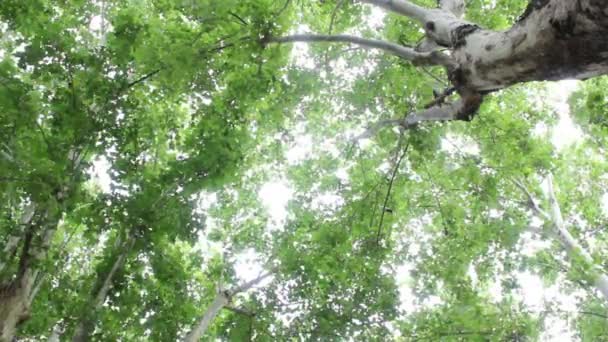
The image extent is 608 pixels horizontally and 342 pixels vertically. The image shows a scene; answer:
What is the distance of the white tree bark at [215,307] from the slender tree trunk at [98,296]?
283cm

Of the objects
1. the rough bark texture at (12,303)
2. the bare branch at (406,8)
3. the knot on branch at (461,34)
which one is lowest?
the rough bark texture at (12,303)

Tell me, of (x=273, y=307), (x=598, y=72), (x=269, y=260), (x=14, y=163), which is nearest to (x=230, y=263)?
(x=269, y=260)

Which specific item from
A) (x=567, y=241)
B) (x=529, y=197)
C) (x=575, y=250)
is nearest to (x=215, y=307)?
(x=575, y=250)

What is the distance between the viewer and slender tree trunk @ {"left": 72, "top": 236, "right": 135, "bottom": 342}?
170 inches

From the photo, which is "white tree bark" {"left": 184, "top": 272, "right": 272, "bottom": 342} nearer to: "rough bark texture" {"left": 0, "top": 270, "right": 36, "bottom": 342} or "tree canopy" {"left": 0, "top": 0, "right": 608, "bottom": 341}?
"tree canopy" {"left": 0, "top": 0, "right": 608, "bottom": 341}

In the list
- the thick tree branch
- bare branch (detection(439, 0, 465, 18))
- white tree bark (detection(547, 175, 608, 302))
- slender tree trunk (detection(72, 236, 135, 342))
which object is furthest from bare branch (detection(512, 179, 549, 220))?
slender tree trunk (detection(72, 236, 135, 342))

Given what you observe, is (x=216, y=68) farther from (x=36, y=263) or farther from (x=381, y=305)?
(x=381, y=305)

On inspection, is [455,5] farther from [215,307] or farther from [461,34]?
[215,307]

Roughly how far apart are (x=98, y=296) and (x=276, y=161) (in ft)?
17.2

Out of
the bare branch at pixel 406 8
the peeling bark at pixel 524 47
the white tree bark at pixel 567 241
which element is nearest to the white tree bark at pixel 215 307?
the white tree bark at pixel 567 241

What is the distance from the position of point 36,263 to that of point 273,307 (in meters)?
3.64

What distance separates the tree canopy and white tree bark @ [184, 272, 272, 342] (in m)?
0.04

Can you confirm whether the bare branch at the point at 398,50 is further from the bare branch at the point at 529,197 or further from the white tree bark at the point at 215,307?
the bare branch at the point at 529,197

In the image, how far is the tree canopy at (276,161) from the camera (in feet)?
12.7
